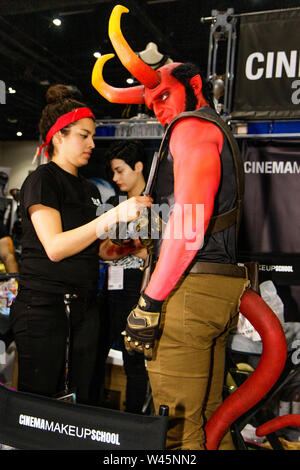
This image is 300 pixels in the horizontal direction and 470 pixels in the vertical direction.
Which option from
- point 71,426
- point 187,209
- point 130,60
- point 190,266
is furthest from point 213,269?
point 130,60

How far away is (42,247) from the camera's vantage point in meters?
1.29

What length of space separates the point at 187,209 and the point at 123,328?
144 cm

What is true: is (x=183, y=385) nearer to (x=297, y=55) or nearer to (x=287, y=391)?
(x=287, y=391)

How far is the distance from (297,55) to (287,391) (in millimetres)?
1681

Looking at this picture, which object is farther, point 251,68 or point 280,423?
point 251,68

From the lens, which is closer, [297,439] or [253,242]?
[297,439]

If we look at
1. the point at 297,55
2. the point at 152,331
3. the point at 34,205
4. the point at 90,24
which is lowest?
the point at 152,331

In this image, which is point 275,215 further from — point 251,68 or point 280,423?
point 280,423

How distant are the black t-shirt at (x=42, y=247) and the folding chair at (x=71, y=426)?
1.36ft

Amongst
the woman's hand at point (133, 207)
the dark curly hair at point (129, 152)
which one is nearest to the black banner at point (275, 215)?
the dark curly hair at point (129, 152)
